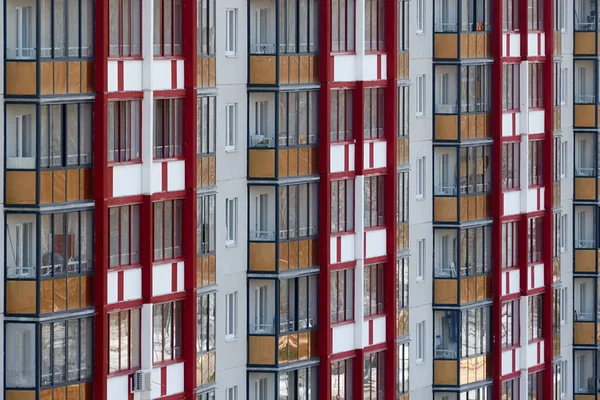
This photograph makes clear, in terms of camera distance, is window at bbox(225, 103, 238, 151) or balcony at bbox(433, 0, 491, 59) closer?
window at bbox(225, 103, 238, 151)

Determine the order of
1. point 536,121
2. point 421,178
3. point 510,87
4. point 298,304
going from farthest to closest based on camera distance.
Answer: point 536,121 → point 510,87 → point 421,178 → point 298,304

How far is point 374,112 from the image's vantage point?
293ft

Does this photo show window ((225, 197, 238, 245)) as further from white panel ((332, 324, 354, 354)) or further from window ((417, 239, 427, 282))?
window ((417, 239, 427, 282))

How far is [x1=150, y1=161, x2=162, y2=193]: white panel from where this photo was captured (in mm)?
76938

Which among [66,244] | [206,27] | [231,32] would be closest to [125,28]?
[206,27]

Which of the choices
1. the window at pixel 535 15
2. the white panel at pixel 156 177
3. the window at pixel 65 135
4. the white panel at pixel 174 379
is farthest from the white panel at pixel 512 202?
the window at pixel 65 135

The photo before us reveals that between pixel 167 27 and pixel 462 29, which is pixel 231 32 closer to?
pixel 167 27

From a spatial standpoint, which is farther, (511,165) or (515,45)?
(511,165)

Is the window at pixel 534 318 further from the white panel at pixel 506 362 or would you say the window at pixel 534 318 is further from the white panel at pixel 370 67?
the white panel at pixel 370 67

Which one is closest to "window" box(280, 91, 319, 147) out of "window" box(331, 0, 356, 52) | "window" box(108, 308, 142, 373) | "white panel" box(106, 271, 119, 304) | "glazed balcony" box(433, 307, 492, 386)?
"window" box(331, 0, 356, 52)

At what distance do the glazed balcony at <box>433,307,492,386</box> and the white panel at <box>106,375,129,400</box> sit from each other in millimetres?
22451

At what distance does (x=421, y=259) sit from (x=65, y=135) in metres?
24.8

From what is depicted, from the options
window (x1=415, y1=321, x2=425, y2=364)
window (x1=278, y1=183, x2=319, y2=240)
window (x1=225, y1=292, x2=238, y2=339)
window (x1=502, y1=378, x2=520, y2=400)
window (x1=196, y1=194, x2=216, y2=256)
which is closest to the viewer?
window (x1=196, y1=194, x2=216, y2=256)

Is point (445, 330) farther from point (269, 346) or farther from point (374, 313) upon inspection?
point (269, 346)
